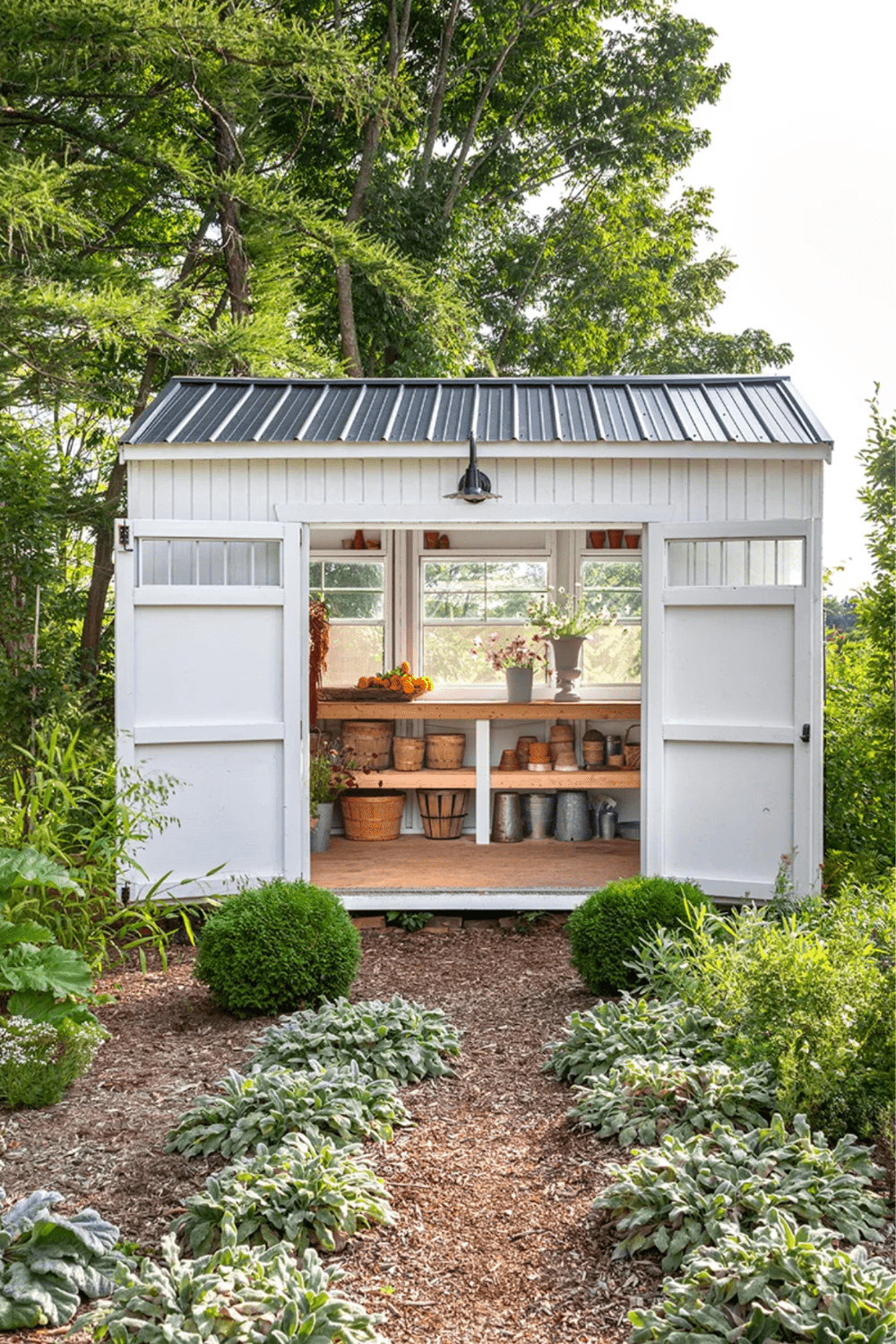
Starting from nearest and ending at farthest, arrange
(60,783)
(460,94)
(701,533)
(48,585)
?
1. (60,783)
2. (701,533)
3. (48,585)
4. (460,94)

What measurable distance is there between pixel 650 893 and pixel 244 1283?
2840 mm

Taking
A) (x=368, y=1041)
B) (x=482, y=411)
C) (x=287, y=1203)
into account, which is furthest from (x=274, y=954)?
(x=482, y=411)

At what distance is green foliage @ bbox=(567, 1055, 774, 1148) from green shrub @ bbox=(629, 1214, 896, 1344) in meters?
0.75

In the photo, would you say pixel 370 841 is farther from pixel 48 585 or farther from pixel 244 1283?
pixel 244 1283

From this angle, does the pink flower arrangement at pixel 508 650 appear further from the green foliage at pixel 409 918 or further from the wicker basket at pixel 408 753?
the green foliage at pixel 409 918

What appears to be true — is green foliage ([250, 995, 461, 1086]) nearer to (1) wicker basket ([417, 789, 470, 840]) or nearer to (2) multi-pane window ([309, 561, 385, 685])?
(1) wicker basket ([417, 789, 470, 840])

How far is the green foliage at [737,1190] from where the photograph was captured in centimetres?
284

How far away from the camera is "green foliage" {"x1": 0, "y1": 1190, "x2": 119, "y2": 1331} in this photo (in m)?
2.66

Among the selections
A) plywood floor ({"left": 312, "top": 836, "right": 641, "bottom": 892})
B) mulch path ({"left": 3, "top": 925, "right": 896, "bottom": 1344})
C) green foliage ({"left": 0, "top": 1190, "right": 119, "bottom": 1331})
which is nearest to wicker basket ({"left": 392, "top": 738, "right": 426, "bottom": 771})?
plywood floor ({"left": 312, "top": 836, "right": 641, "bottom": 892})

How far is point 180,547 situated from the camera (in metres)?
6.34

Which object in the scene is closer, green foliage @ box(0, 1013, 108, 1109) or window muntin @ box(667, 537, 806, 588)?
green foliage @ box(0, 1013, 108, 1109)

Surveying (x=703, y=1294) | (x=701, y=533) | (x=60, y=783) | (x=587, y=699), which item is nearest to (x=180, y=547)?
(x=60, y=783)

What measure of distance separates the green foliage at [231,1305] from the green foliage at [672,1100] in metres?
1.16

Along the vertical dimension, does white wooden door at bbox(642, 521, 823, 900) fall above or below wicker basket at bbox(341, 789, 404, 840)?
above
